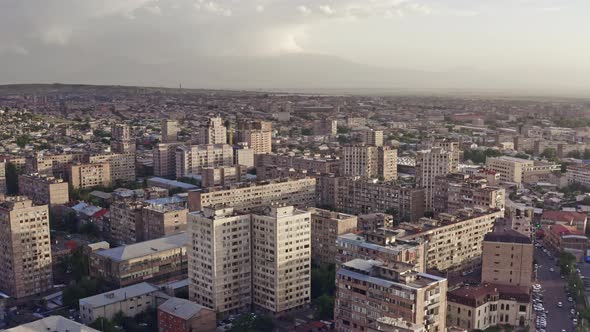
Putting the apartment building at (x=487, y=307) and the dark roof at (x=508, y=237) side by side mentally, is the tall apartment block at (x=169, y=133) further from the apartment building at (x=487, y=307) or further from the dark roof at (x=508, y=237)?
the apartment building at (x=487, y=307)

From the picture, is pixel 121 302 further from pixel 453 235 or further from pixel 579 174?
pixel 579 174

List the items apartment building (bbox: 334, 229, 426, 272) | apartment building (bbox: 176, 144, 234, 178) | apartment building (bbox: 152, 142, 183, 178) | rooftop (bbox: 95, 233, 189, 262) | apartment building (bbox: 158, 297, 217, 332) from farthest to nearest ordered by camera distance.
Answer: apartment building (bbox: 152, 142, 183, 178)
apartment building (bbox: 176, 144, 234, 178)
rooftop (bbox: 95, 233, 189, 262)
apartment building (bbox: 334, 229, 426, 272)
apartment building (bbox: 158, 297, 217, 332)

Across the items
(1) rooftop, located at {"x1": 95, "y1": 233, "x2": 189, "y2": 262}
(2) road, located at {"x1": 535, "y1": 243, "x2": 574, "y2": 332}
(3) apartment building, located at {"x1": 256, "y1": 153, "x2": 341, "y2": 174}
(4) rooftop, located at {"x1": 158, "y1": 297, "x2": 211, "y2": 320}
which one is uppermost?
(3) apartment building, located at {"x1": 256, "y1": 153, "x2": 341, "y2": 174}

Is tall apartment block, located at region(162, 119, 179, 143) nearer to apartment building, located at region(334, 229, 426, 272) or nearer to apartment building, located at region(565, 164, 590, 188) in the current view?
apartment building, located at region(565, 164, 590, 188)

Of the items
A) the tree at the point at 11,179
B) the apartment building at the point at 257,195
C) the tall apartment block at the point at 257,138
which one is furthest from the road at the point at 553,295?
the tree at the point at 11,179

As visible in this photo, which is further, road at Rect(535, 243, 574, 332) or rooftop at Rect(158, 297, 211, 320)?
road at Rect(535, 243, 574, 332)

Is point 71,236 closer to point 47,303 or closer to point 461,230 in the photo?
point 47,303

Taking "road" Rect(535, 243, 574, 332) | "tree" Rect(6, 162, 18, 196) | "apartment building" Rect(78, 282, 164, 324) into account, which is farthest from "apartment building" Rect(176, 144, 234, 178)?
"road" Rect(535, 243, 574, 332)

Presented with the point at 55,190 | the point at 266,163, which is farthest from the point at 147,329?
the point at 266,163

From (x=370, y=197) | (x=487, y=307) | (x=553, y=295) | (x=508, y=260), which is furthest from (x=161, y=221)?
(x=553, y=295)
